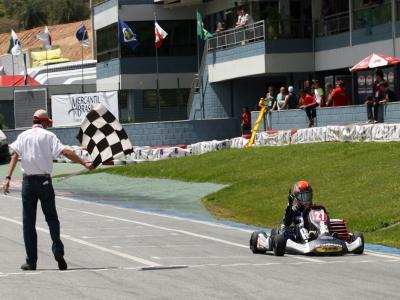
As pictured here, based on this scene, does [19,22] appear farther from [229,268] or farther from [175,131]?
[229,268]

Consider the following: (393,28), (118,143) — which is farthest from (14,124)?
(118,143)

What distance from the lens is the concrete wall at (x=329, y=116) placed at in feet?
95.4

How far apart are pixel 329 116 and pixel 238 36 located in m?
11.1

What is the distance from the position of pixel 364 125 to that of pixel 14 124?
26158 millimetres

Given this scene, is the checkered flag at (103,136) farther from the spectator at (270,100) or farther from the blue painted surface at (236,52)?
the blue painted surface at (236,52)

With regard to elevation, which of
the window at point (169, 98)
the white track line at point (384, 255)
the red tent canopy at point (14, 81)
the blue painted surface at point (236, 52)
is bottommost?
the white track line at point (384, 255)

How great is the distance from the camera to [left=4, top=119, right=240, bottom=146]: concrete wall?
42000 millimetres

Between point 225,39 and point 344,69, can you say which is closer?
point 344,69

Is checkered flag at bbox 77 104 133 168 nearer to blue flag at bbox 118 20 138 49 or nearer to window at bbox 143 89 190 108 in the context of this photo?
blue flag at bbox 118 20 138 49

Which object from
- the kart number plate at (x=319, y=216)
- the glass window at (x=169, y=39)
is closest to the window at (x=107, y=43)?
the glass window at (x=169, y=39)

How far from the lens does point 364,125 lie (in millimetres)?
28844

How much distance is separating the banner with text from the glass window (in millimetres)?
7072

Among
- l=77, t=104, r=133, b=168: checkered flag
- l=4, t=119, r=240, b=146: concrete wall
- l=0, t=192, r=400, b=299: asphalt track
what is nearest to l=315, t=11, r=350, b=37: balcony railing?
l=4, t=119, r=240, b=146: concrete wall

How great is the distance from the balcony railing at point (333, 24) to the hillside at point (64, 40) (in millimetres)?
71871
